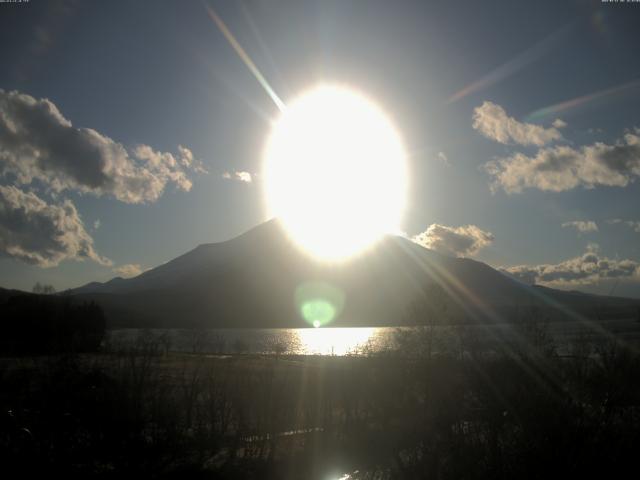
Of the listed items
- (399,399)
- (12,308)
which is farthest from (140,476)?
(12,308)

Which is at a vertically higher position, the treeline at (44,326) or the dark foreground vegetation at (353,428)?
the treeline at (44,326)

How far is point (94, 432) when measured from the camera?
28812mm

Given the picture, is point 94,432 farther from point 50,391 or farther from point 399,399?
point 399,399

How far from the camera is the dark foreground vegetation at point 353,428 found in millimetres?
16469

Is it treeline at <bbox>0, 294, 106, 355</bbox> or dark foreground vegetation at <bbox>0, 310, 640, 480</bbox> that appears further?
treeline at <bbox>0, 294, 106, 355</bbox>

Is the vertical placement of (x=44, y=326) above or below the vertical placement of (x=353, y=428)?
above

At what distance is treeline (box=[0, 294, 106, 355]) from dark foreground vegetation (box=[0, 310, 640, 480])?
61.0 meters

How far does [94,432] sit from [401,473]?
61.0 feet

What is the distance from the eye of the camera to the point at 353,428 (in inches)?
1351

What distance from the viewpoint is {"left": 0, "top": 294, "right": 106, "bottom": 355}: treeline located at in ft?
342

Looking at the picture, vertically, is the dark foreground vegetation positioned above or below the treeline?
below

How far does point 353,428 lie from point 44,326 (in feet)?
328

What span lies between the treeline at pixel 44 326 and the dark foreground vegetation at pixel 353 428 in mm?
60996

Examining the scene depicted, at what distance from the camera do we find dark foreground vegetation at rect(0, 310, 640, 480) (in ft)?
54.0
